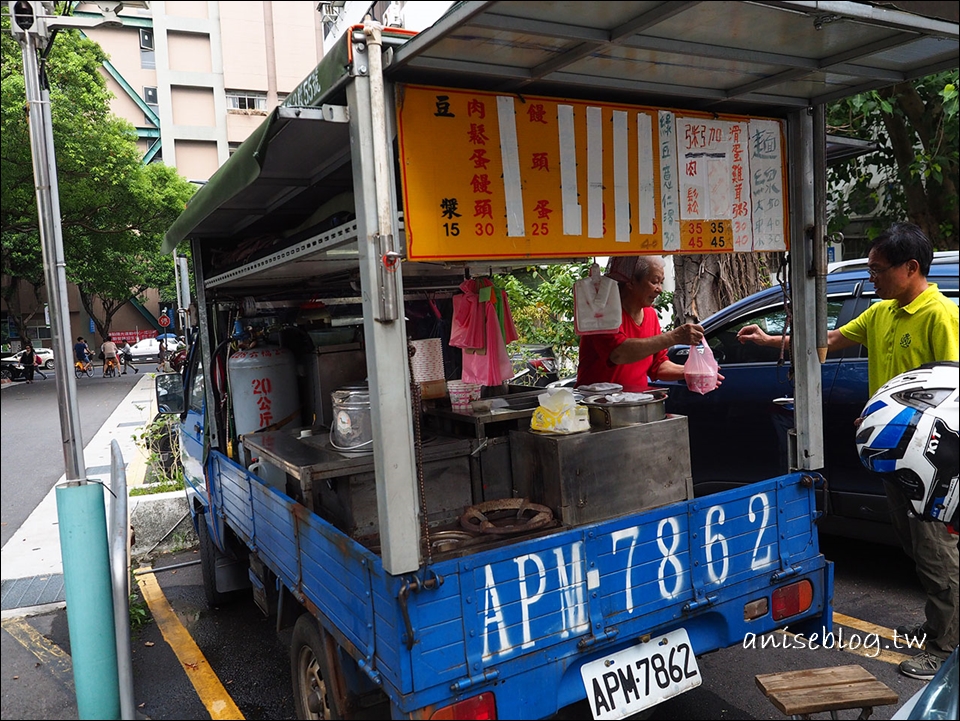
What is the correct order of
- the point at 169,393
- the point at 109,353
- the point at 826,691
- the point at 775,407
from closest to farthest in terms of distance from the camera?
the point at 826,691 → the point at 775,407 → the point at 169,393 → the point at 109,353

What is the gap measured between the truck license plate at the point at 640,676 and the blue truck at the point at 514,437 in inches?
0.4

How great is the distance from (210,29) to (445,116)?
422 centimetres

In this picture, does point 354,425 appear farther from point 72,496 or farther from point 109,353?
point 109,353

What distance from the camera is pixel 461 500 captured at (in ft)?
10.6

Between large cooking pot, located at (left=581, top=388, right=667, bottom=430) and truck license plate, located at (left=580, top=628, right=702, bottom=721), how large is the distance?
0.83 m

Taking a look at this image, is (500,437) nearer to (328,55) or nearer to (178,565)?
(328,55)

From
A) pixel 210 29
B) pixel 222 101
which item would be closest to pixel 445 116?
pixel 210 29

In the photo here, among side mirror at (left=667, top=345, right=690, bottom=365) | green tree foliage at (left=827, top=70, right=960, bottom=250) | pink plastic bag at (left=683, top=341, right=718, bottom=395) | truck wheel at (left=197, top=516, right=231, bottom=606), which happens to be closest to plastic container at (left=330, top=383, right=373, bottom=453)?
pink plastic bag at (left=683, top=341, right=718, bottom=395)

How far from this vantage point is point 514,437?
316 centimetres

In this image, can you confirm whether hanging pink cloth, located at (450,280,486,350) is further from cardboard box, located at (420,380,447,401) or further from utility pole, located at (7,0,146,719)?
utility pole, located at (7,0,146,719)

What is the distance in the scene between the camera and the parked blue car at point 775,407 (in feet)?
14.4

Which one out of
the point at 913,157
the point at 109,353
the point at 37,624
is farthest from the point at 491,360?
the point at 109,353

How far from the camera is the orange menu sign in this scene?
7.97 ft

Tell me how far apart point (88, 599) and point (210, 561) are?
2.39 meters
